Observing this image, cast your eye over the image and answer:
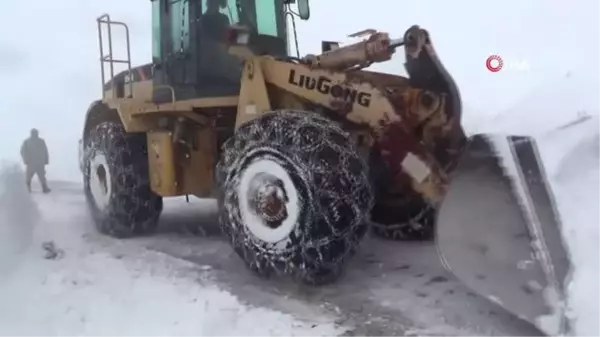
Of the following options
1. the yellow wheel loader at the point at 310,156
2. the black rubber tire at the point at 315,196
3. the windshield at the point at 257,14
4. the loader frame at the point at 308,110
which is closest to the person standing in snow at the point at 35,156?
the yellow wheel loader at the point at 310,156

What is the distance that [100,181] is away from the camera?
809 cm

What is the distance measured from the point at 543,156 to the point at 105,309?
2.91m

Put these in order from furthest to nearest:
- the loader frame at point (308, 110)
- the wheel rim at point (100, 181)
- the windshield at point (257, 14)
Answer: the wheel rim at point (100, 181)
the windshield at point (257, 14)
the loader frame at point (308, 110)

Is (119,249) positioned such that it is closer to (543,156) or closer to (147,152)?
(147,152)

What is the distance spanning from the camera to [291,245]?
511 centimetres

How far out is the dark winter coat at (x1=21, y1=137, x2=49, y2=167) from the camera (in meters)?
12.4

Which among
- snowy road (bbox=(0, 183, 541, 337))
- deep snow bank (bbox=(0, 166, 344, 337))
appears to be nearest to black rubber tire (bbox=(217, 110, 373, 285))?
snowy road (bbox=(0, 183, 541, 337))

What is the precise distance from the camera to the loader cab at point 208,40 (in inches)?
268

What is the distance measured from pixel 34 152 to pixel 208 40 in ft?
22.8

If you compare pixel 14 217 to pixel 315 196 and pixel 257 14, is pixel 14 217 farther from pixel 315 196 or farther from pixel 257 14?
pixel 315 196

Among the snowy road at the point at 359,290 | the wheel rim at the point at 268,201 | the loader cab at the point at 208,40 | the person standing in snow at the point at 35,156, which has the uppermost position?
the loader cab at the point at 208,40

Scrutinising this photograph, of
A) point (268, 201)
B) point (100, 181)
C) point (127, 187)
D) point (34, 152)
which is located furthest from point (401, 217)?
point (34, 152)

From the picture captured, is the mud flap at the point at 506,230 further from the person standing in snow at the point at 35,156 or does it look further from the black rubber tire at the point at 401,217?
the person standing in snow at the point at 35,156

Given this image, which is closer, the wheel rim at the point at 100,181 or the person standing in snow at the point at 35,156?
the wheel rim at the point at 100,181
